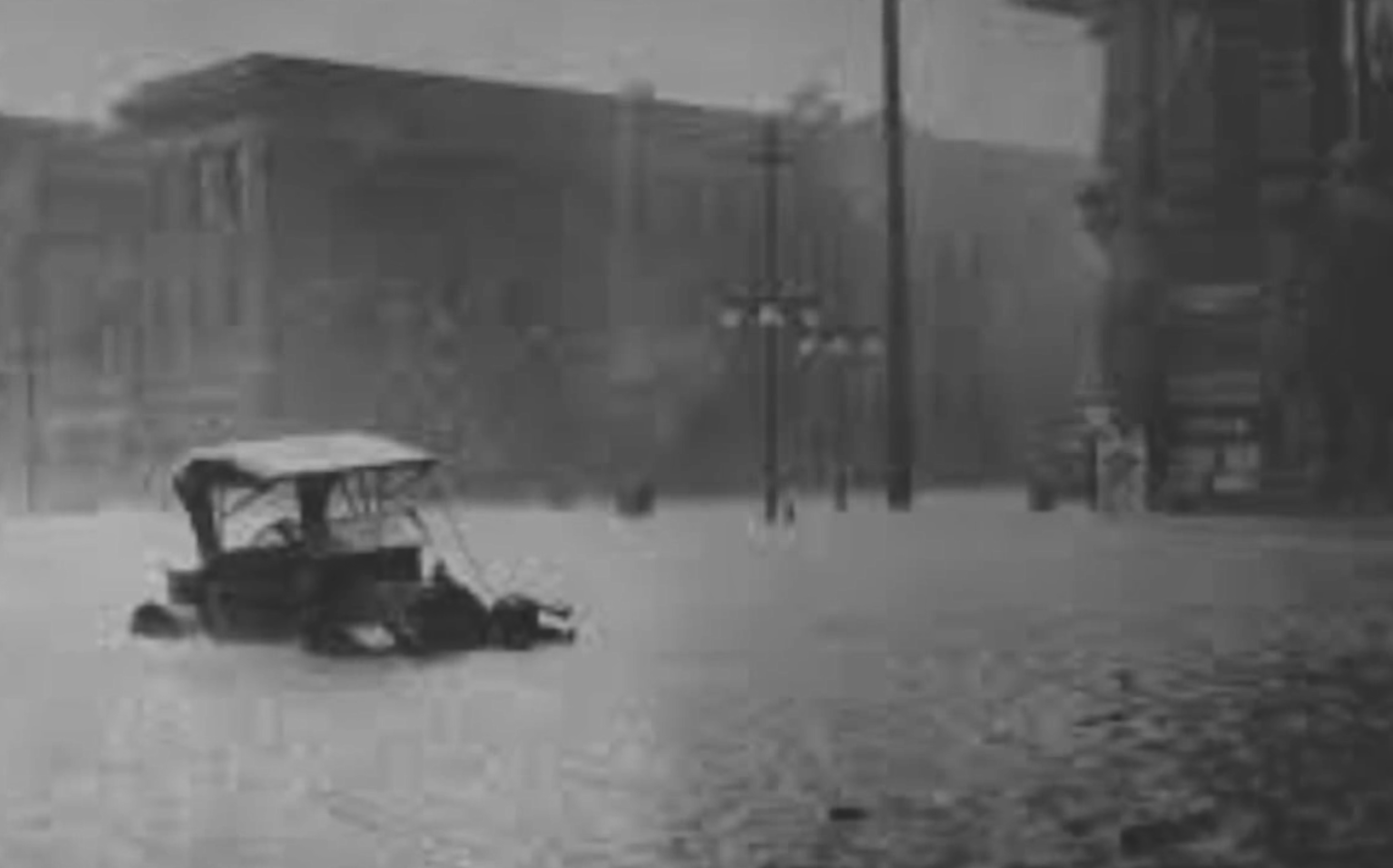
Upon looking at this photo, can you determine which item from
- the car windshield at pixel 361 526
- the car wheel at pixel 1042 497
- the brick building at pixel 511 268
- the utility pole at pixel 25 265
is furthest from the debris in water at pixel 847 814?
the utility pole at pixel 25 265

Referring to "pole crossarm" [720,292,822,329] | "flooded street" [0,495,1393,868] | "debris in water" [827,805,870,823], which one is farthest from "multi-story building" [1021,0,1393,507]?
"debris in water" [827,805,870,823]

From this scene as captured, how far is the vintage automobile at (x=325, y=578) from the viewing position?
Result: 66.0 feet

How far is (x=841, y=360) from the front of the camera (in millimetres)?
59656

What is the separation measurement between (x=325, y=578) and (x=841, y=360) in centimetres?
3923

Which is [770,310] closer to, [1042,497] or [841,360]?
[1042,497]

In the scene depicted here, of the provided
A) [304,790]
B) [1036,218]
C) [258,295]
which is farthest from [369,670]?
[1036,218]

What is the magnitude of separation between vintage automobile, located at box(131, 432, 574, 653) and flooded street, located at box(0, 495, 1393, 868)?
42 centimetres

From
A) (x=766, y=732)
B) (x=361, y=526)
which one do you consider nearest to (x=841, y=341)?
(x=361, y=526)

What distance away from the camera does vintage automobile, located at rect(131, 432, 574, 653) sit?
20125mm

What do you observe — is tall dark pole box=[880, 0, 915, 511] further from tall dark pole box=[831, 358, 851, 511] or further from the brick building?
the brick building

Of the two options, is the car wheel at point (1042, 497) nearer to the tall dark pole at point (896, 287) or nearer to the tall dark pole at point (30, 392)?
the tall dark pole at point (896, 287)

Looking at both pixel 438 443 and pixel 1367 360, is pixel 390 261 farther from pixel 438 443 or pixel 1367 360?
pixel 1367 360

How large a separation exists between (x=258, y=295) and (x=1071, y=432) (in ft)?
60.4

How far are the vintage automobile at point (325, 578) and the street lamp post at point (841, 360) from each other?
72.5 feet
